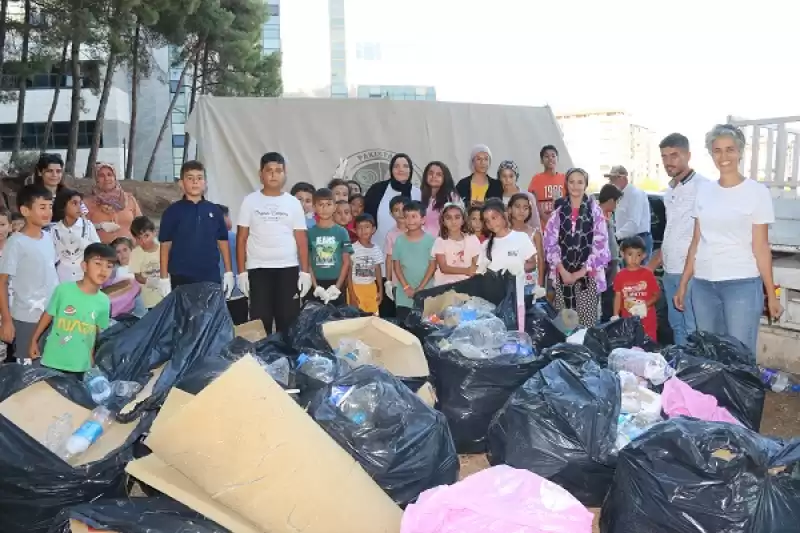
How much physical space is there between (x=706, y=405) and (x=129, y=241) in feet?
13.1

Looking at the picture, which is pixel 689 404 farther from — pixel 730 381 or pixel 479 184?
pixel 479 184

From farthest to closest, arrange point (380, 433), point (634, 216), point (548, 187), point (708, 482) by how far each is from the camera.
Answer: point (548, 187)
point (634, 216)
point (380, 433)
point (708, 482)

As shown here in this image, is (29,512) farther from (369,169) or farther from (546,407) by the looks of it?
(369,169)

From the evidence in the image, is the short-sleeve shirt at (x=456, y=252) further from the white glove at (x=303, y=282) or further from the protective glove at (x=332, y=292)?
the white glove at (x=303, y=282)

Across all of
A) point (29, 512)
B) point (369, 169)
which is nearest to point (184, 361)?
point (29, 512)

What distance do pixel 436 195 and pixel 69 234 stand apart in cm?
274

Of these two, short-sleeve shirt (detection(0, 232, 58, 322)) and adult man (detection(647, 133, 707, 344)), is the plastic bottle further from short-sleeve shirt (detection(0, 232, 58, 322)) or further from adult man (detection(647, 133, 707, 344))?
adult man (detection(647, 133, 707, 344))

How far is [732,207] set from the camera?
11.6 ft

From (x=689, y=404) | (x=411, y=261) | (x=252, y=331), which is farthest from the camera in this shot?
(x=411, y=261)

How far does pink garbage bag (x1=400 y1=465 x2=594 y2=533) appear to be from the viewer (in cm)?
217

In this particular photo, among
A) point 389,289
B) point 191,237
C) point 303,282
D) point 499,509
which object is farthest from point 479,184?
point 499,509

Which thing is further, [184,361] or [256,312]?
[256,312]

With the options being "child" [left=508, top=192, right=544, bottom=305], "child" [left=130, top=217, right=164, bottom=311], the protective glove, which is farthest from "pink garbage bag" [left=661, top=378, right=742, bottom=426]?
"child" [left=130, top=217, right=164, bottom=311]

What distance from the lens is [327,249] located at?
15.8 feet
